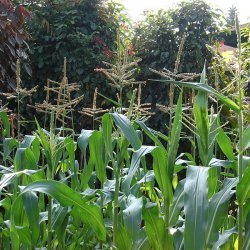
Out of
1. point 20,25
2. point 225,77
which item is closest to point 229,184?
point 20,25

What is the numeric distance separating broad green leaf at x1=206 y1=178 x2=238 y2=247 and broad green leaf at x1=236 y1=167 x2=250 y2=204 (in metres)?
0.06

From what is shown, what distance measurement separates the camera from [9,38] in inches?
151

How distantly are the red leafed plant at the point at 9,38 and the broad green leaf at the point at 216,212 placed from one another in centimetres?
240

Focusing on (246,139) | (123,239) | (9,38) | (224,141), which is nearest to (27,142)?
(123,239)

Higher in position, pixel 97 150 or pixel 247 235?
pixel 97 150

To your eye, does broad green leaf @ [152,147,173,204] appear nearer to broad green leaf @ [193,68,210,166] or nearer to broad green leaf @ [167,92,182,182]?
broad green leaf @ [167,92,182,182]

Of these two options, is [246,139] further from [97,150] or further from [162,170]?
[97,150]

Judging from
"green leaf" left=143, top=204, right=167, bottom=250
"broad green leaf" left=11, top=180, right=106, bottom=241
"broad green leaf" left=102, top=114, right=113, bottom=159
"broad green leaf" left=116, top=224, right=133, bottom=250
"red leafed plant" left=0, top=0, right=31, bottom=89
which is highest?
"red leafed plant" left=0, top=0, right=31, bottom=89

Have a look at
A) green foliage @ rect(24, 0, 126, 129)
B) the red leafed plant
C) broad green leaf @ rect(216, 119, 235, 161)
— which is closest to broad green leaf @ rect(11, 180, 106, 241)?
broad green leaf @ rect(216, 119, 235, 161)

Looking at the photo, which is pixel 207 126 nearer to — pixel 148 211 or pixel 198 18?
pixel 148 211

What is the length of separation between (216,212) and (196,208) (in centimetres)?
22

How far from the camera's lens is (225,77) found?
477cm

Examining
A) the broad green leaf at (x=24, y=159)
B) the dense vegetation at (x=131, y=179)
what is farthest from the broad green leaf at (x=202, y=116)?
the broad green leaf at (x=24, y=159)

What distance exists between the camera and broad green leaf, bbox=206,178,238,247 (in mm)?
1699
